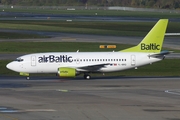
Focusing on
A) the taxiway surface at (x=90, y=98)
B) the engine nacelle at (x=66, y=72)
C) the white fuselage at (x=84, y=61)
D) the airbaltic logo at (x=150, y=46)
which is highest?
the airbaltic logo at (x=150, y=46)

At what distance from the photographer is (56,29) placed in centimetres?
12719

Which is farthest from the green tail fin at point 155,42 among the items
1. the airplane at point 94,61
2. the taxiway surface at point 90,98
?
the taxiway surface at point 90,98

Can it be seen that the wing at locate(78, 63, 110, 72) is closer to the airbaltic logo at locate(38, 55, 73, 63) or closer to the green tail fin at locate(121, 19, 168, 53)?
the airbaltic logo at locate(38, 55, 73, 63)

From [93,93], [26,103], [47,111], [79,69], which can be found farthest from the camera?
[79,69]

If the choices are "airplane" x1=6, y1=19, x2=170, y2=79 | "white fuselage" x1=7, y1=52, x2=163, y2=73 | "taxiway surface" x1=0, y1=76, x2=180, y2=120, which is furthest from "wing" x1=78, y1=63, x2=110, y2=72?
"taxiway surface" x1=0, y1=76, x2=180, y2=120

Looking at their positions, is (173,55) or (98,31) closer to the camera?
(173,55)

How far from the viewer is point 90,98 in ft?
143

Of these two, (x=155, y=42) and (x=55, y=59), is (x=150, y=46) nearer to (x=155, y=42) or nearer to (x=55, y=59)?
(x=155, y=42)

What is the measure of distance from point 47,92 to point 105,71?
1129cm

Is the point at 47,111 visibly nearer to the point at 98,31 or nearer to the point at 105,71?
the point at 105,71

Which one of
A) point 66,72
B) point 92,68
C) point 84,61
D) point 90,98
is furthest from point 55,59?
point 90,98

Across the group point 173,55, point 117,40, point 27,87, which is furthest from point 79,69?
point 117,40

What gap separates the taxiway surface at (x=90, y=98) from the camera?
35938 millimetres

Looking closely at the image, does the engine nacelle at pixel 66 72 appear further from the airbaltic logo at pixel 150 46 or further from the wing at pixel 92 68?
the airbaltic logo at pixel 150 46
